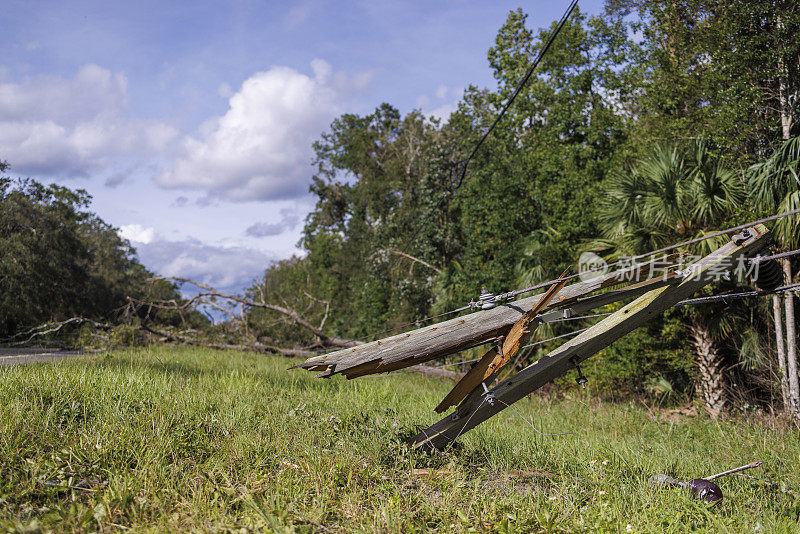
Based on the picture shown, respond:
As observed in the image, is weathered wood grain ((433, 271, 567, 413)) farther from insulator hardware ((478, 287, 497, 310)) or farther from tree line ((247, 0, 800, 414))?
tree line ((247, 0, 800, 414))

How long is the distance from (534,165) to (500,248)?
383cm

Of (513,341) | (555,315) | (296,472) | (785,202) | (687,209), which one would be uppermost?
(687,209)

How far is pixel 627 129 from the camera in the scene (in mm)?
19641

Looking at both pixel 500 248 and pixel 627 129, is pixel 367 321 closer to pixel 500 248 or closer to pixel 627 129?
pixel 500 248

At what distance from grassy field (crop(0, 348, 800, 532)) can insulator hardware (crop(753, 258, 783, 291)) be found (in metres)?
2.02

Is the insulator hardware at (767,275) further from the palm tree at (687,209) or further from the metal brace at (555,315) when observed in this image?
the palm tree at (687,209)

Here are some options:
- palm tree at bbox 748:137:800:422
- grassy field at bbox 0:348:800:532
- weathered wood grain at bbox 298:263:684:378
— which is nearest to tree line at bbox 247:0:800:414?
palm tree at bbox 748:137:800:422

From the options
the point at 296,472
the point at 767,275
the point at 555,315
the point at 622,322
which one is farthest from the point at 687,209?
the point at 296,472

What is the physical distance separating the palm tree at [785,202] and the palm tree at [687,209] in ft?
2.21

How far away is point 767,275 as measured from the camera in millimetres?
4762

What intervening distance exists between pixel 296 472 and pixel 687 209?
11280mm

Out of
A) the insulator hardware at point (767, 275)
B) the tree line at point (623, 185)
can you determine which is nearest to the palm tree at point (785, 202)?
the tree line at point (623, 185)

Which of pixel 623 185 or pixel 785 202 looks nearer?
pixel 785 202

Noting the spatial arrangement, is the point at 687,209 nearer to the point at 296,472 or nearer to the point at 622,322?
the point at 622,322
